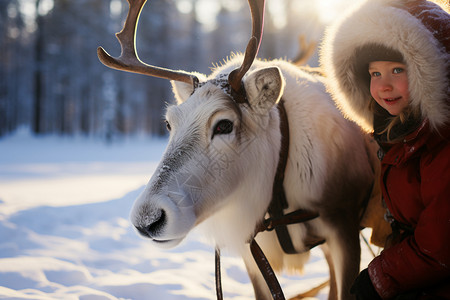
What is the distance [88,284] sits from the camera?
8.39 ft

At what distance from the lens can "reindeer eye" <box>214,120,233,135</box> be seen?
5.59 feet

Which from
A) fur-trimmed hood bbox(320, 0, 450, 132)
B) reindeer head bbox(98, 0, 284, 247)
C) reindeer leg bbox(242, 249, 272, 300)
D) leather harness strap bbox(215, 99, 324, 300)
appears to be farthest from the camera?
reindeer leg bbox(242, 249, 272, 300)

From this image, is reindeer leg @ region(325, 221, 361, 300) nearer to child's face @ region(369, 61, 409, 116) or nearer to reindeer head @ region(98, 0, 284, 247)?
reindeer head @ region(98, 0, 284, 247)

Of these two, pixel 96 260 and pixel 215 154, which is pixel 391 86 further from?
pixel 96 260

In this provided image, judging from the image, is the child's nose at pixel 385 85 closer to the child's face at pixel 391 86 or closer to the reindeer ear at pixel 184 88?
the child's face at pixel 391 86

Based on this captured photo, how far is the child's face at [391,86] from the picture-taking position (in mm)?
1521

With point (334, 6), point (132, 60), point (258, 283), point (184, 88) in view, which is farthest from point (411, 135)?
point (334, 6)

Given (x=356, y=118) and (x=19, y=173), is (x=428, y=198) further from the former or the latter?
(x=19, y=173)

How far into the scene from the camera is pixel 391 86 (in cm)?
155

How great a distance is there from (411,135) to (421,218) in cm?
36

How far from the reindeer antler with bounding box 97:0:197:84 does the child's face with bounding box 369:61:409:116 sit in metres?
1.02

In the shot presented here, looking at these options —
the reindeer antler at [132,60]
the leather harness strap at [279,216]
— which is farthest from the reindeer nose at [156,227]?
the reindeer antler at [132,60]

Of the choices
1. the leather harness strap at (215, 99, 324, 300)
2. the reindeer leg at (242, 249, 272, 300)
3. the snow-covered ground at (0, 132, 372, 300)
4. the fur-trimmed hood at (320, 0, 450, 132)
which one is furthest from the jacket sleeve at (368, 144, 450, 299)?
the snow-covered ground at (0, 132, 372, 300)

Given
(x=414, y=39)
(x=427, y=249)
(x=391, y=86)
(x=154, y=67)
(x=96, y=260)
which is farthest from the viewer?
(x=96, y=260)
